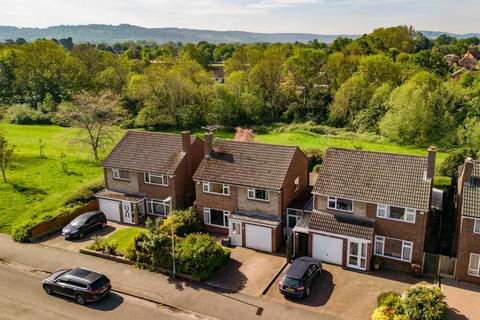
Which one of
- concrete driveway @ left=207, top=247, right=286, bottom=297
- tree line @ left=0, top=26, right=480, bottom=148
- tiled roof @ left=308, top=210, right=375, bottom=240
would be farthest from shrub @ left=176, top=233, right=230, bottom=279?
tree line @ left=0, top=26, right=480, bottom=148

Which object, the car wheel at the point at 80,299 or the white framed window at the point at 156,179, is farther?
the white framed window at the point at 156,179

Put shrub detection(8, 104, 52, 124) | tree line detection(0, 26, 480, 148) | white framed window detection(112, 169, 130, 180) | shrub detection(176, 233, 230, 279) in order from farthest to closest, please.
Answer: shrub detection(8, 104, 52, 124) < tree line detection(0, 26, 480, 148) < white framed window detection(112, 169, 130, 180) < shrub detection(176, 233, 230, 279)

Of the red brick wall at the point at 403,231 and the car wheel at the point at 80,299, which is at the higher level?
the red brick wall at the point at 403,231

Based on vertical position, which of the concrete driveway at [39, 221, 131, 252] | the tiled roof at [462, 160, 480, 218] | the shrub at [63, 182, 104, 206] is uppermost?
the tiled roof at [462, 160, 480, 218]

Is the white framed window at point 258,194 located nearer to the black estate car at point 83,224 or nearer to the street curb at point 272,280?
the street curb at point 272,280

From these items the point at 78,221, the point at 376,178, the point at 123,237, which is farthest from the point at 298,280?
the point at 78,221

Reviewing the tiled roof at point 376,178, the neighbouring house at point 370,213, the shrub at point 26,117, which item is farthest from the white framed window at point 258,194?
the shrub at point 26,117

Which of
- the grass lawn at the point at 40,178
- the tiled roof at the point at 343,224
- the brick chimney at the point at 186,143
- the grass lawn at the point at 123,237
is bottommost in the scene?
the grass lawn at the point at 123,237

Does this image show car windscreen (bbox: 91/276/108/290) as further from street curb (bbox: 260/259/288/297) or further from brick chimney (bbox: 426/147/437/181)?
brick chimney (bbox: 426/147/437/181)
